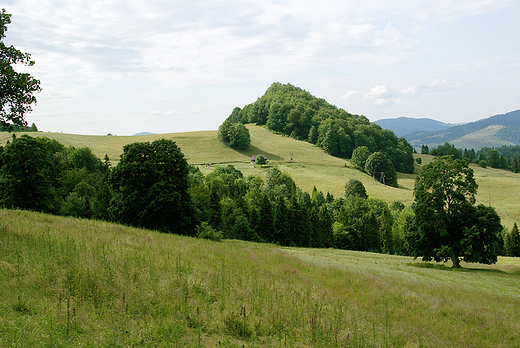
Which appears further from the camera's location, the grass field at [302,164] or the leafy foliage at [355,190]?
the grass field at [302,164]

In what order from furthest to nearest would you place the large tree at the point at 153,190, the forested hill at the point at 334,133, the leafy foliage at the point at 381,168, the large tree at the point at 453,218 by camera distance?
the forested hill at the point at 334,133
the leafy foliage at the point at 381,168
the large tree at the point at 153,190
the large tree at the point at 453,218

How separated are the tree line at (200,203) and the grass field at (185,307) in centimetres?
2330

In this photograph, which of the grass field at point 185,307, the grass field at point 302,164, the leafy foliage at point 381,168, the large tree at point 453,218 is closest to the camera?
the grass field at point 185,307

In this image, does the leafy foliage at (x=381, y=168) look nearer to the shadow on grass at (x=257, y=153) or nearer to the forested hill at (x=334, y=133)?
the forested hill at (x=334, y=133)

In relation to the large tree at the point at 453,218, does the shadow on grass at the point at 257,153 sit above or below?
above

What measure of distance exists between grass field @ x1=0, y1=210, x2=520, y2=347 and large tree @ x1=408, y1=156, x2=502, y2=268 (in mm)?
23071

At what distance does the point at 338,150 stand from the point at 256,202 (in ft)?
295

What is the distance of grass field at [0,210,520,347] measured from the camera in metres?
6.53

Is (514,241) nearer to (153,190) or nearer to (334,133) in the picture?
(334,133)

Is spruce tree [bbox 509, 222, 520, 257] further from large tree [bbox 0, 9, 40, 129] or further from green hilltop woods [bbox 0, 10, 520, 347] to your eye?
large tree [bbox 0, 9, 40, 129]

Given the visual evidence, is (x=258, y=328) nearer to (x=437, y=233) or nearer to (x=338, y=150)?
(x=437, y=233)

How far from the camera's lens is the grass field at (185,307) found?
6527mm

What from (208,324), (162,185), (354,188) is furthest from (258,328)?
(354,188)

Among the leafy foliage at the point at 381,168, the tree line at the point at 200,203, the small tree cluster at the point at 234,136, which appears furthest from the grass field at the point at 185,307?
the small tree cluster at the point at 234,136
